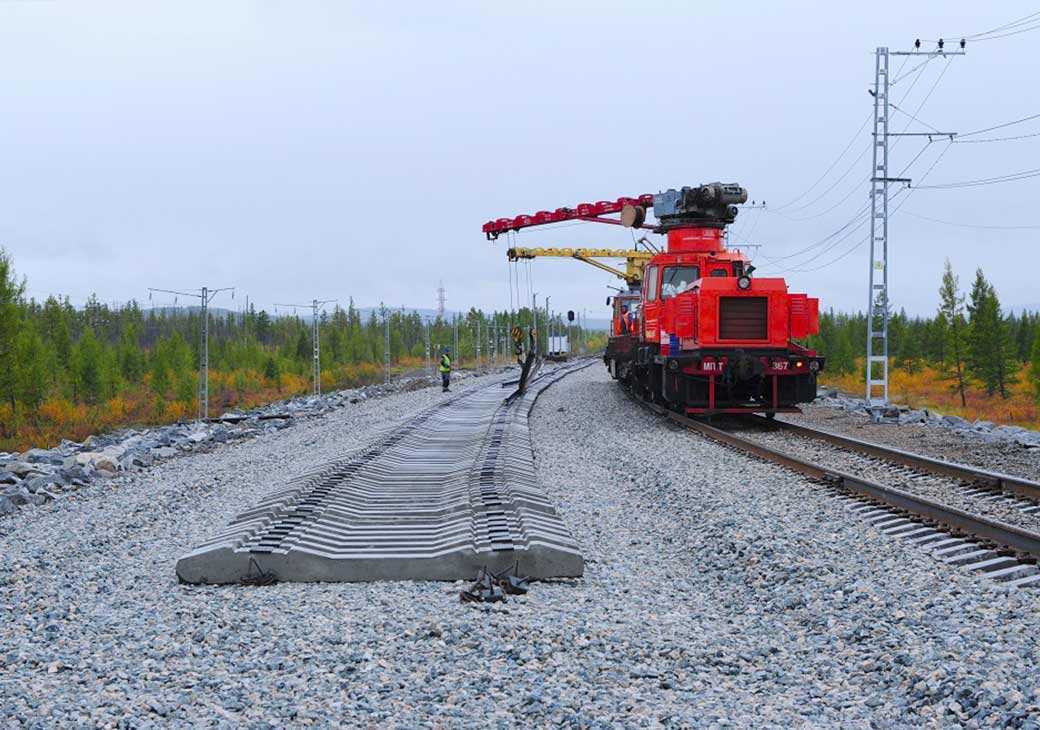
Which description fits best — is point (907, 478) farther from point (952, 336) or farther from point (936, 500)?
point (952, 336)

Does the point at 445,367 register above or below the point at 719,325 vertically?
below

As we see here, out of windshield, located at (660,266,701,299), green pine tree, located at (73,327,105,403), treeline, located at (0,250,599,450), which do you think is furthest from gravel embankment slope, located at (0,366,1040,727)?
green pine tree, located at (73,327,105,403)

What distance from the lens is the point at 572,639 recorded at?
482cm

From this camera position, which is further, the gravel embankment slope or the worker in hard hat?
the worker in hard hat

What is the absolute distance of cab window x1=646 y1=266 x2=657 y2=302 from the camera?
2066 centimetres

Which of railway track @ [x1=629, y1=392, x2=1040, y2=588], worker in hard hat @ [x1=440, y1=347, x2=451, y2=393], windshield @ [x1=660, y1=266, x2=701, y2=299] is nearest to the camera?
railway track @ [x1=629, y1=392, x2=1040, y2=588]

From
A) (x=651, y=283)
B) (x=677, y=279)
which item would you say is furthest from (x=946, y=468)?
(x=651, y=283)

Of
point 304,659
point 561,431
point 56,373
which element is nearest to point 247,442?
point 561,431

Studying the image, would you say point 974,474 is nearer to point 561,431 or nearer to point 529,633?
point 529,633

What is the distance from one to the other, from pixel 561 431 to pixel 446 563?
37.0 ft

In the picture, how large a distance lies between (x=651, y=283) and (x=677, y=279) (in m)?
1.34

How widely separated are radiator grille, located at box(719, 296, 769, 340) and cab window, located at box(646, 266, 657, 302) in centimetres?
343

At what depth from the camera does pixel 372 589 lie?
5.90 metres

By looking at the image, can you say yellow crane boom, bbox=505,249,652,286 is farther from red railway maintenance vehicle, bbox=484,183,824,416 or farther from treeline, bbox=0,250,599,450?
red railway maintenance vehicle, bbox=484,183,824,416
